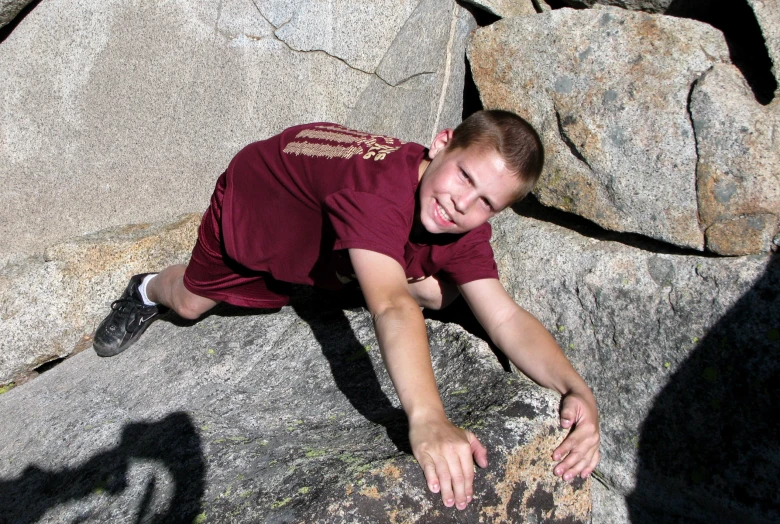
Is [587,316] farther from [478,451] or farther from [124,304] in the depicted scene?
[124,304]

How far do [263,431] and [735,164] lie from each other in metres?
1.44

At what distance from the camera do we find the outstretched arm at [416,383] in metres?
1.48

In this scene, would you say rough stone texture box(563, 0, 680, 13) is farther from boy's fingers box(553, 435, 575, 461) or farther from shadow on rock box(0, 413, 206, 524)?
shadow on rock box(0, 413, 206, 524)

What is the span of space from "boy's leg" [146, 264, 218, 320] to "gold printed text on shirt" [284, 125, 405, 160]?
2.28 ft

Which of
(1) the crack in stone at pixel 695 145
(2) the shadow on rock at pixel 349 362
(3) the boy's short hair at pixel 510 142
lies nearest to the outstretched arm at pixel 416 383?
(2) the shadow on rock at pixel 349 362

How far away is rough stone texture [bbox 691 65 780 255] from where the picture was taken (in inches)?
77.0

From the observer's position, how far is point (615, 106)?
2191mm

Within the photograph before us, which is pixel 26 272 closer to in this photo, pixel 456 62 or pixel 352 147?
pixel 352 147

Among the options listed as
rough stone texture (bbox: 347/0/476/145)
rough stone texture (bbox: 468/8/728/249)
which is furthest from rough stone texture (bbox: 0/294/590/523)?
rough stone texture (bbox: 347/0/476/145)

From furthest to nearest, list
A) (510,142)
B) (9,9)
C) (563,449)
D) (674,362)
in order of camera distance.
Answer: (9,9) → (674,362) → (510,142) → (563,449)

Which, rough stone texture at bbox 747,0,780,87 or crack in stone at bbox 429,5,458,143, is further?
crack in stone at bbox 429,5,458,143

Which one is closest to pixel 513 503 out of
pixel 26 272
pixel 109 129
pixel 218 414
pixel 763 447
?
pixel 763 447

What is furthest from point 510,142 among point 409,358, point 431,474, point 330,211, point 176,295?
point 176,295

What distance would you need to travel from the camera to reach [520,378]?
1.85 metres
